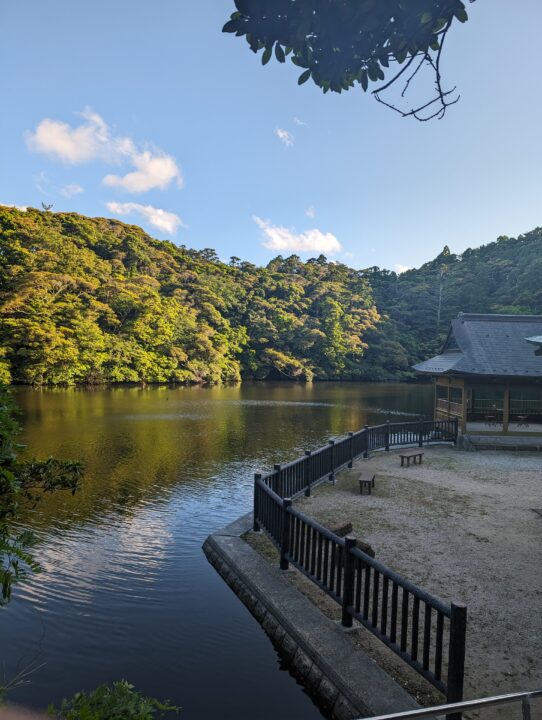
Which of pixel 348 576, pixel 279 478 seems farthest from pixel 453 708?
pixel 279 478

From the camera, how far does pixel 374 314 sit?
6581 centimetres

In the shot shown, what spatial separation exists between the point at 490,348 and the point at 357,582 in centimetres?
1665

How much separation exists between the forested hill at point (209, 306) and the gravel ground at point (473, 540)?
2944 centimetres

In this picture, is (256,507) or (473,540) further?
(256,507)

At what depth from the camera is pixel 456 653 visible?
353 cm

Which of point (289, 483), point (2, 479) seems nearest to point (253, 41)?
point (2, 479)

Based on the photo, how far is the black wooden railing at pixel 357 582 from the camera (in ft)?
12.1

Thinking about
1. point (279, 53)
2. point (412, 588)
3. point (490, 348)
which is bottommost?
point (412, 588)

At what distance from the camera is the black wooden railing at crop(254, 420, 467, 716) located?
3.68 metres

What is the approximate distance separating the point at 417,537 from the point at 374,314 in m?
60.3

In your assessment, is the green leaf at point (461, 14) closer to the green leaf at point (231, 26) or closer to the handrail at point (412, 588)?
the green leaf at point (231, 26)

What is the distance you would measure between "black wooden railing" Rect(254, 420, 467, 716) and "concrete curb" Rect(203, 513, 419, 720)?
10.7 inches

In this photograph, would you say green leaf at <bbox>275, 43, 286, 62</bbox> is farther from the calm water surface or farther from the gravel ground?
the calm water surface

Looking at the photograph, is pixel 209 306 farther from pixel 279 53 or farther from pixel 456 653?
pixel 456 653
